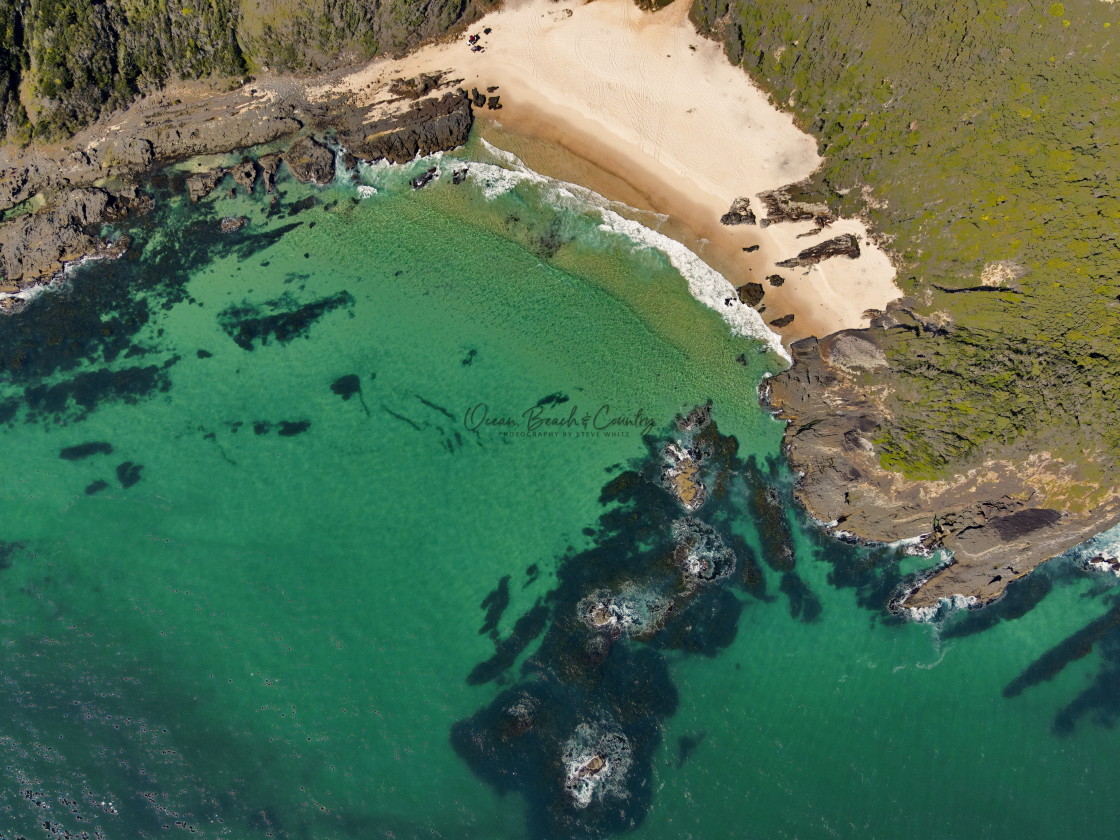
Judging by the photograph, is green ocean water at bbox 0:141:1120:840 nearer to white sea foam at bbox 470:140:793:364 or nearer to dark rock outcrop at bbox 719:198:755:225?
white sea foam at bbox 470:140:793:364

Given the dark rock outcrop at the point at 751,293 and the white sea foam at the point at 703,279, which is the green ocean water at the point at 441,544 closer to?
the white sea foam at the point at 703,279

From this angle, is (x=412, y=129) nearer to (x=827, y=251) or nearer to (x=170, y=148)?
(x=170, y=148)

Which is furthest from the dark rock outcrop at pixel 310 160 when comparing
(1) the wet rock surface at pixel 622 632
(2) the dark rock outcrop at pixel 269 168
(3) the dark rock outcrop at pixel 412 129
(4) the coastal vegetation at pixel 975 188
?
(1) the wet rock surface at pixel 622 632

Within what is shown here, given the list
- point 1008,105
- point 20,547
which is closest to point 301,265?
point 20,547

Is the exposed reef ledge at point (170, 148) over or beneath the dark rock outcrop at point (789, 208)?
beneath

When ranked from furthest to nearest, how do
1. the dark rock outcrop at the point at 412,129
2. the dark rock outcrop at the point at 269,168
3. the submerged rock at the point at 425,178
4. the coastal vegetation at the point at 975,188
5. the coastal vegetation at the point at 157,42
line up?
the submerged rock at the point at 425,178, the dark rock outcrop at the point at 269,168, the dark rock outcrop at the point at 412,129, the coastal vegetation at the point at 157,42, the coastal vegetation at the point at 975,188

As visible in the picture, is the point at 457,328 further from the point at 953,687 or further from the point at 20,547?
the point at 953,687

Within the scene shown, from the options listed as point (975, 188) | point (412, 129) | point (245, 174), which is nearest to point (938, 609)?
point (975, 188)

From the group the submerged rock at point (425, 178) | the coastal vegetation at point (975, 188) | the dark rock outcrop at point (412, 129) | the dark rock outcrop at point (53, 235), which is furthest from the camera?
the submerged rock at point (425, 178)
